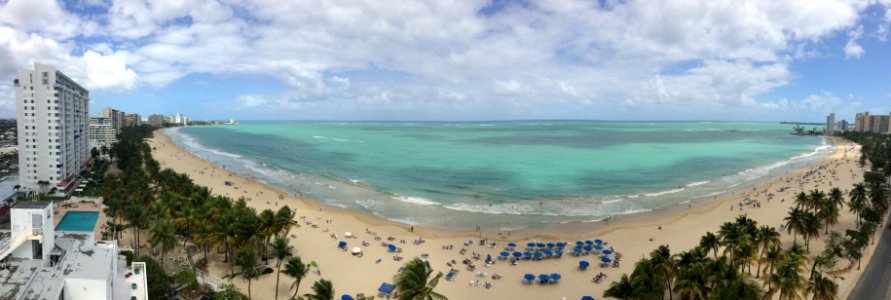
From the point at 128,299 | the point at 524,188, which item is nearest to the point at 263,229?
the point at 128,299

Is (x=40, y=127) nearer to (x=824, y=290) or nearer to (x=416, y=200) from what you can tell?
(x=416, y=200)

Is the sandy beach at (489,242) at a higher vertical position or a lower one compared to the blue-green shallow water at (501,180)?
lower

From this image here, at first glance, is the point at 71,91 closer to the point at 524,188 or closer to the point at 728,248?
the point at 524,188

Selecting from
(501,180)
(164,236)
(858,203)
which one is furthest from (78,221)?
(858,203)

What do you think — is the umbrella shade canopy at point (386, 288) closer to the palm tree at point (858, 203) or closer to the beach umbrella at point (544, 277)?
the beach umbrella at point (544, 277)

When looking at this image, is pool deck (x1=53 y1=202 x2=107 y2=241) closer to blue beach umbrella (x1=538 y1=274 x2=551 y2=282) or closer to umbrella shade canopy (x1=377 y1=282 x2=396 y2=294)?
umbrella shade canopy (x1=377 y1=282 x2=396 y2=294)

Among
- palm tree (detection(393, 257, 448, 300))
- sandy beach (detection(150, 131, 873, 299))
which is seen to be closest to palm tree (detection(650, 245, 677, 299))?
sandy beach (detection(150, 131, 873, 299))

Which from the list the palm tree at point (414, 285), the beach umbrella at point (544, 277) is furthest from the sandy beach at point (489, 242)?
the palm tree at point (414, 285)
